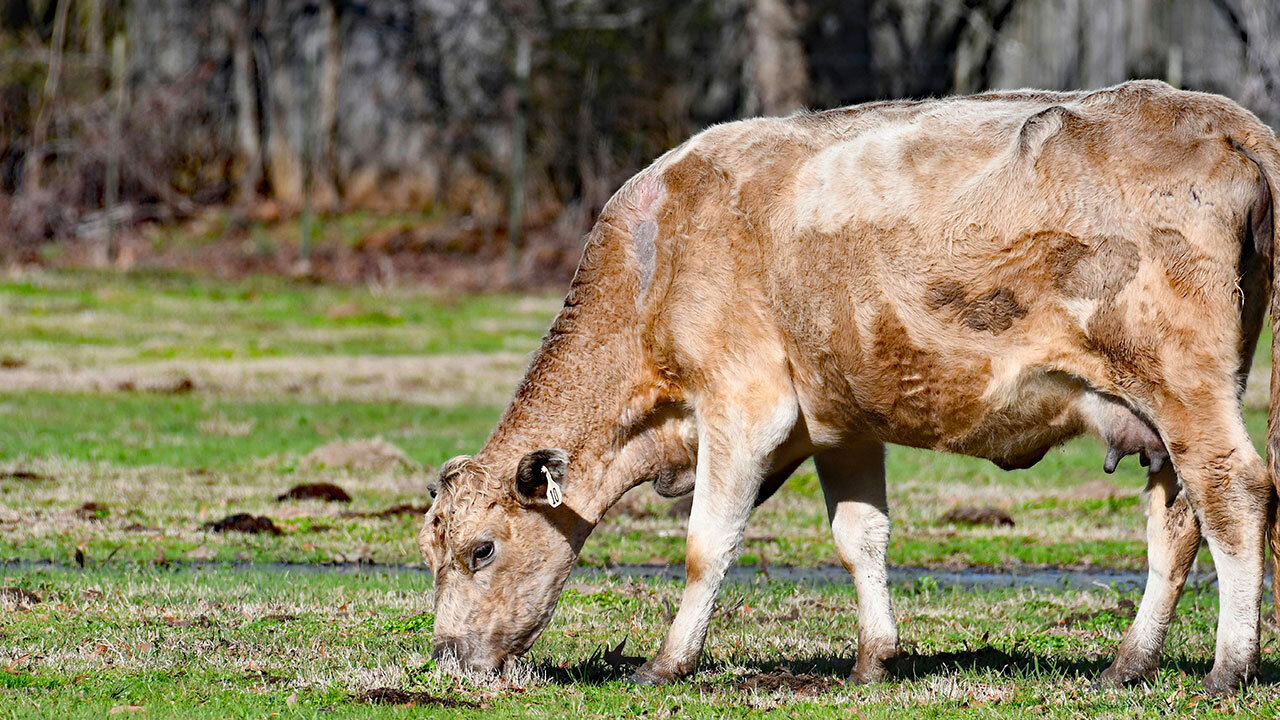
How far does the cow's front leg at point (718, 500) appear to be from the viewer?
6.64 m

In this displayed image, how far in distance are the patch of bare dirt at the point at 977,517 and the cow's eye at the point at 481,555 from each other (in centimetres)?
607

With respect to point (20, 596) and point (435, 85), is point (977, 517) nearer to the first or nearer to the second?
point (20, 596)

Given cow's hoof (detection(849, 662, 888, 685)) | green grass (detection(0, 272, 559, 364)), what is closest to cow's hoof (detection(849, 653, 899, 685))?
cow's hoof (detection(849, 662, 888, 685))

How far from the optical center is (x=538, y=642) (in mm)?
7629

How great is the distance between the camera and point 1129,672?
663 centimetres

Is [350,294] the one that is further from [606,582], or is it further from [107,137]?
[606,582]

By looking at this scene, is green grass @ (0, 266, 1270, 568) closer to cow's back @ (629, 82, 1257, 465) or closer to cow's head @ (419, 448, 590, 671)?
cow's back @ (629, 82, 1257, 465)

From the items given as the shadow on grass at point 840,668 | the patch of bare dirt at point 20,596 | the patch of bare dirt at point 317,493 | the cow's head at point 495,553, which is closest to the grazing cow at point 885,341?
the cow's head at point 495,553

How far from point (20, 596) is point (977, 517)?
705cm

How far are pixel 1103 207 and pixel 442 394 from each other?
47.3ft

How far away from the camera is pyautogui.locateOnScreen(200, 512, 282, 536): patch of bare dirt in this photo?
10867 millimetres

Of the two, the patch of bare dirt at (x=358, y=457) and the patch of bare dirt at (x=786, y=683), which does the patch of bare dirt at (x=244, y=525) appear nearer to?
the patch of bare dirt at (x=358, y=457)

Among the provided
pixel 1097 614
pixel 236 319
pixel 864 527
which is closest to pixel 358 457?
pixel 1097 614

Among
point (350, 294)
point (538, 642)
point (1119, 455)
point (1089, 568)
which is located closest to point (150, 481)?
point (538, 642)
